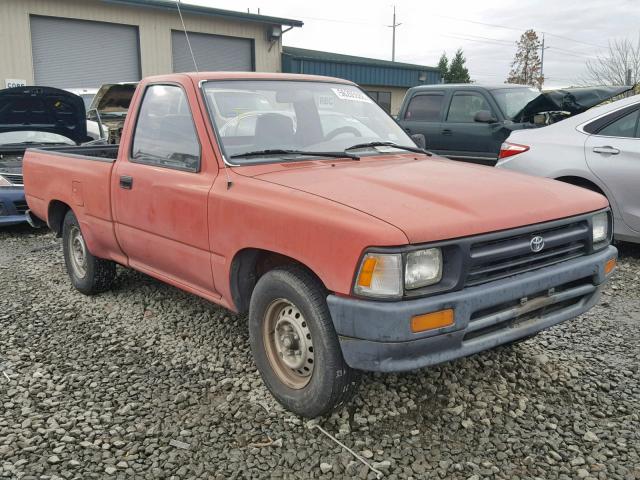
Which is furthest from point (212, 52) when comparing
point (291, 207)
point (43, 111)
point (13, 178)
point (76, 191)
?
point (291, 207)

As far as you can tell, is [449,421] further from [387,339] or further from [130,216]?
[130,216]

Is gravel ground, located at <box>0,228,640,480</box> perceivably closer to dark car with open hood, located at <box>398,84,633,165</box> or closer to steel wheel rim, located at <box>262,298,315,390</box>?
steel wheel rim, located at <box>262,298,315,390</box>

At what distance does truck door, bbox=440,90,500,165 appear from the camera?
8.80 meters

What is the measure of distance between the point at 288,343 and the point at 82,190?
2.47 m

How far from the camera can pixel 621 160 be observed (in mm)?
5434

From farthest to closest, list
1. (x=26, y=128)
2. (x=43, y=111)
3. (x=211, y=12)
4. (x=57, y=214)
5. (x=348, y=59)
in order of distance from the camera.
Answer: (x=348, y=59) < (x=211, y=12) < (x=26, y=128) < (x=43, y=111) < (x=57, y=214)

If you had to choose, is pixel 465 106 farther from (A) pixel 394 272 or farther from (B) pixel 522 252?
(A) pixel 394 272

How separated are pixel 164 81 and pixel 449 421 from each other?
2.77 m

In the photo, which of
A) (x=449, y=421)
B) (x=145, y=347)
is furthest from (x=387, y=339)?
(x=145, y=347)

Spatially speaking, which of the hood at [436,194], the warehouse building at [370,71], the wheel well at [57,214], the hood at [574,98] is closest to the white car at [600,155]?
the hood at [574,98]

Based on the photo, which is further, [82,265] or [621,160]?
[621,160]

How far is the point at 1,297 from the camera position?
196 inches

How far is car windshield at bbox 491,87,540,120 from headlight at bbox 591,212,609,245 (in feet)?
19.4

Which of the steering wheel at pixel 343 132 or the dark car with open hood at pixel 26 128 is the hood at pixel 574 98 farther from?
the dark car with open hood at pixel 26 128
